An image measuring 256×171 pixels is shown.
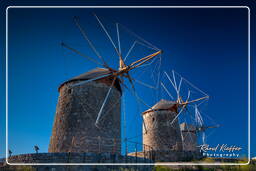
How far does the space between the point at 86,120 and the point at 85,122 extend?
0.14m

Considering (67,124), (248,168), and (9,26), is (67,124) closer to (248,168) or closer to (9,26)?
(9,26)

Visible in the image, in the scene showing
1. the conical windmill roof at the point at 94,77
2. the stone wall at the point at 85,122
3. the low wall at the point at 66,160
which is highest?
the conical windmill roof at the point at 94,77

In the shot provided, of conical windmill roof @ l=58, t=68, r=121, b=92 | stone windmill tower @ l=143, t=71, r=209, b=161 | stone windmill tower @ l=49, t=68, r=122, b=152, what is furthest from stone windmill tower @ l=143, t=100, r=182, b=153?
stone windmill tower @ l=49, t=68, r=122, b=152

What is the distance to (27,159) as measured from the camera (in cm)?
938

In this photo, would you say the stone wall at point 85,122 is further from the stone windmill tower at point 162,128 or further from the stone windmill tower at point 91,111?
the stone windmill tower at point 162,128

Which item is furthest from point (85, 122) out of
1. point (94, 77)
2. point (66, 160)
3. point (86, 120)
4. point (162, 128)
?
point (162, 128)

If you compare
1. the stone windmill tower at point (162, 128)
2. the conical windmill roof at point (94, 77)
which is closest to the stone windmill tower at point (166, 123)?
the stone windmill tower at point (162, 128)

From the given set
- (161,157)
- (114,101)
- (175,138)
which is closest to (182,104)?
(175,138)

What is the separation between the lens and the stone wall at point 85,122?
46.4 feet

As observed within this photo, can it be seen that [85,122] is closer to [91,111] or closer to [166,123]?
[91,111]

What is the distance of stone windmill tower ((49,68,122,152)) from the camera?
1416 centimetres

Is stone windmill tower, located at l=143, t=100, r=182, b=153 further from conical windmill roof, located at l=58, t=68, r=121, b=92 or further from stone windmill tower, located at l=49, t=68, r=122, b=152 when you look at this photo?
stone windmill tower, located at l=49, t=68, r=122, b=152

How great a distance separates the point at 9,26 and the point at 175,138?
780 inches

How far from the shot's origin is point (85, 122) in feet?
47.8
